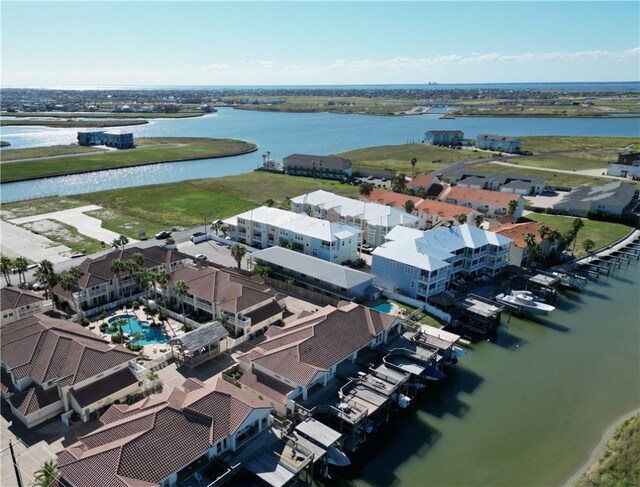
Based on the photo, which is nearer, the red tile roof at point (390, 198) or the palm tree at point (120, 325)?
the palm tree at point (120, 325)

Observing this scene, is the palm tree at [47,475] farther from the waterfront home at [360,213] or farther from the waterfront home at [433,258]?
the waterfront home at [360,213]

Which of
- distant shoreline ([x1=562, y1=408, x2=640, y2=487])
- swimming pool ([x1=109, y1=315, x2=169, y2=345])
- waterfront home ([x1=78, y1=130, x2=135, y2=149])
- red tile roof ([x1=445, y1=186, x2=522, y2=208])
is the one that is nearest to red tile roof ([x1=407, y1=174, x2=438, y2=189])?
red tile roof ([x1=445, y1=186, x2=522, y2=208])

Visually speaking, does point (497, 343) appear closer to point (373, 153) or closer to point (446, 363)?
point (446, 363)

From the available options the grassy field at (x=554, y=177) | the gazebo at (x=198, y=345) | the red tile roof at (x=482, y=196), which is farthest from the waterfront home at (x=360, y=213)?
the grassy field at (x=554, y=177)

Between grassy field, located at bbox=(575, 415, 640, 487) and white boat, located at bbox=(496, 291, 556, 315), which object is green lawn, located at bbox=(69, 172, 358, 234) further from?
grassy field, located at bbox=(575, 415, 640, 487)

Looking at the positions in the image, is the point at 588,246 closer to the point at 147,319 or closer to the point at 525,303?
the point at 525,303

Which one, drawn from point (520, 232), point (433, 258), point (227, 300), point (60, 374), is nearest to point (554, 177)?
point (520, 232)

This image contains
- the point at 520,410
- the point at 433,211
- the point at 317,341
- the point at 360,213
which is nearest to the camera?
the point at 520,410

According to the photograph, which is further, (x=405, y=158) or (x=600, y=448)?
(x=405, y=158)
